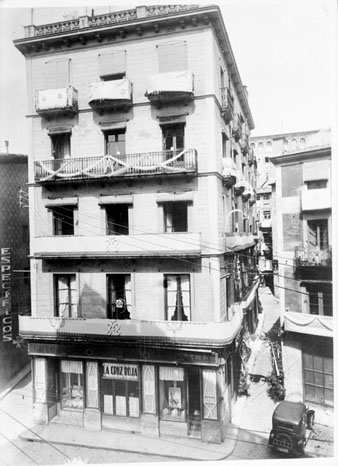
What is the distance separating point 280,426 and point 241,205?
1188cm

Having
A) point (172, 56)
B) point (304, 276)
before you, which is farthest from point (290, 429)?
point (172, 56)

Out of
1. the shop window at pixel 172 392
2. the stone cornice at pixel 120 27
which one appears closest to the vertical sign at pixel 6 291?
the shop window at pixel 172 392

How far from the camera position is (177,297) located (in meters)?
13.5

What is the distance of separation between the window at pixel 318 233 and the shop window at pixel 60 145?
Result: 1024cm

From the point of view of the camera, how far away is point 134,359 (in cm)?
1342

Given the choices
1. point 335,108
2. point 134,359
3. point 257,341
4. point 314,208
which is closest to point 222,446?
point 134,359

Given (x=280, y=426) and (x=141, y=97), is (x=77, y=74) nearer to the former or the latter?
(x=141, y=97)

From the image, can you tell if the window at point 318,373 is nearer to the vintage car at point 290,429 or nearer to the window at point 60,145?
the vintage car at point 290,429

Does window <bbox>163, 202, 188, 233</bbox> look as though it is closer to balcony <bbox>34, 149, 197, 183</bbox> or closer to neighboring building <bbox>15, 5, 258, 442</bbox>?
neighboring building <bbox>15, 5, 258, 442</bbox>

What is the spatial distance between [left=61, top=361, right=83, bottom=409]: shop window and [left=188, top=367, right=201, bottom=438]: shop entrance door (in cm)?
456

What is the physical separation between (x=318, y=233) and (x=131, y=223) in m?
7.09

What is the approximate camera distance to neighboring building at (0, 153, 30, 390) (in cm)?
1327

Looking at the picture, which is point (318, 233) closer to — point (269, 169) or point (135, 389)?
point (135, 389)

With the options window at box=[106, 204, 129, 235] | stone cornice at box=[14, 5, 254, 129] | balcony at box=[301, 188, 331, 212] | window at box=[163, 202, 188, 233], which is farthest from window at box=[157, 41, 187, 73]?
balcony at box=[301, 188, 331, 212]
